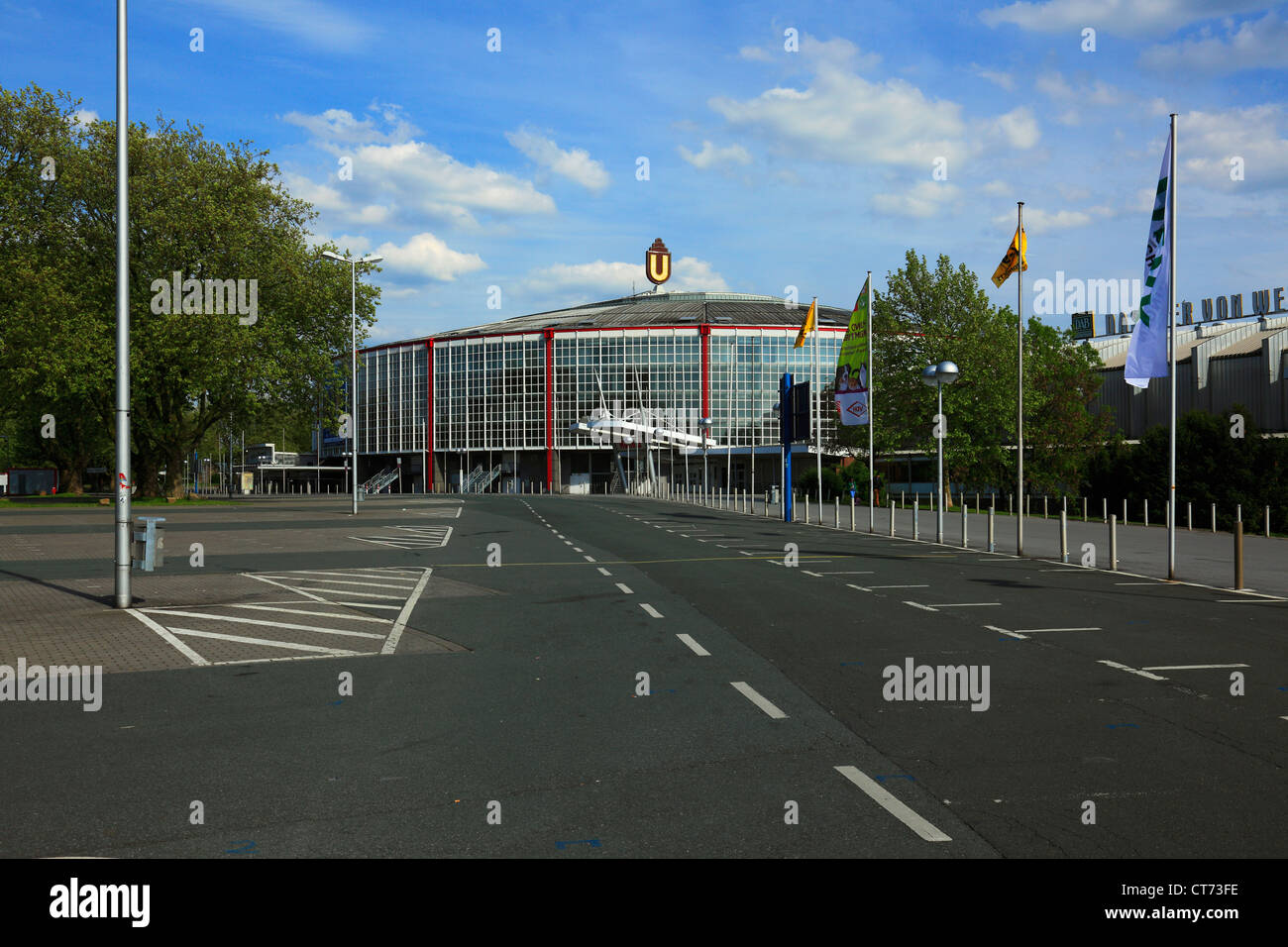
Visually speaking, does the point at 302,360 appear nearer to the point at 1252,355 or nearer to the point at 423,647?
the point at 423,647

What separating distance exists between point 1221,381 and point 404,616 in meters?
61.7

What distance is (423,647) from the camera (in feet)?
35.0

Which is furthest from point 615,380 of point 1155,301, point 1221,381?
point 1155,301

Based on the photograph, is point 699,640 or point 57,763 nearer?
point 57,763

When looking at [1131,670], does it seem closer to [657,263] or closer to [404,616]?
[404,616]

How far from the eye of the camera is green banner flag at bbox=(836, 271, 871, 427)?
1497 inches

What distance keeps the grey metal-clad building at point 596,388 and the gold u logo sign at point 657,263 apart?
37.9ft

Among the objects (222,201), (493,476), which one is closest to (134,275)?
(222,201)

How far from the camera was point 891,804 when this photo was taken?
5273mm

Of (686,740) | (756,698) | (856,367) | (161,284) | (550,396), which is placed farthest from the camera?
(550,396)

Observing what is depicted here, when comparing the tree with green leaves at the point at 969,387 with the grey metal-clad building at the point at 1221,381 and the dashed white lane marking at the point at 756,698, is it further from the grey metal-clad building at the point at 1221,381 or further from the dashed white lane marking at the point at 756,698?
the dashed white lane marking at the point at 756,698

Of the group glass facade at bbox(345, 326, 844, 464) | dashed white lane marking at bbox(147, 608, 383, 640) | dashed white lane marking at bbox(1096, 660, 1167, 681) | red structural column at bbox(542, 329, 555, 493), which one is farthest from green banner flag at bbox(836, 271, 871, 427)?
red structural column at bbox(542, 329, 555, 493)
